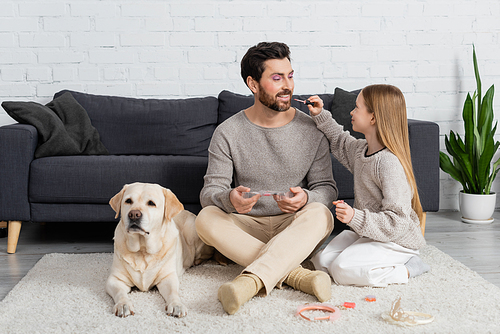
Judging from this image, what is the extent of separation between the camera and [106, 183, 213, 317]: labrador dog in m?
1.69

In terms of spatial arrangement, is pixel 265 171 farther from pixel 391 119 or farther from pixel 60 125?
pixel 60 125

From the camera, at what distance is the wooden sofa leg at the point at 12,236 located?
2.39 metres

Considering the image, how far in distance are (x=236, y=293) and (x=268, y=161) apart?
0.72m

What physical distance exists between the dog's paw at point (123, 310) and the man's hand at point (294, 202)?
704 mm

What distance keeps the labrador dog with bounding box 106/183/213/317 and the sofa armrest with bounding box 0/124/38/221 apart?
0.89 m

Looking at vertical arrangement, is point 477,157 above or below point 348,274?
above

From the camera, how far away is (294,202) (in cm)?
188

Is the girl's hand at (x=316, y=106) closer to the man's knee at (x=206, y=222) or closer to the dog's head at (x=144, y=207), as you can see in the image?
the man's knee at (x=206, y=222)

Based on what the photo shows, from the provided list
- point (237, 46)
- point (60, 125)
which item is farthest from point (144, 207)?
point (237, 46)

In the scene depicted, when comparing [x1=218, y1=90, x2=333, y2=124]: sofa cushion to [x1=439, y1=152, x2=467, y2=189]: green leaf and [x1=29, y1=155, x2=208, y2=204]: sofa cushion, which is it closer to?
[x1=29, y1=155, x2=208, y2=204]: sofa cushion

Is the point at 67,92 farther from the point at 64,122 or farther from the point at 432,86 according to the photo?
the point at 432,86

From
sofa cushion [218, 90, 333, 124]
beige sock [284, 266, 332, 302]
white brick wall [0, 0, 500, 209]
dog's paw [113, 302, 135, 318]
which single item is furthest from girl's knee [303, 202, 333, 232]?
white brick wall [0, 0, 500, 209]

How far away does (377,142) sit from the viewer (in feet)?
6.48

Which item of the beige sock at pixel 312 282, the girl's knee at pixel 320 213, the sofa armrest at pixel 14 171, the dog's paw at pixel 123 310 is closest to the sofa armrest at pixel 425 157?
the girl's knee at pixel 320 213
